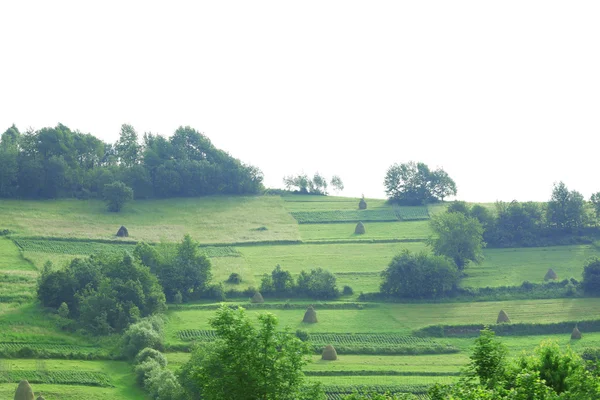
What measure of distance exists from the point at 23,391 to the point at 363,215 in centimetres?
7309

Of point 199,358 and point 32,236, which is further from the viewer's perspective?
point 32,236

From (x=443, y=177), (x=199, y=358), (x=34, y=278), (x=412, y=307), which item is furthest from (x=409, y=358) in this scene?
(x=443, y=177)

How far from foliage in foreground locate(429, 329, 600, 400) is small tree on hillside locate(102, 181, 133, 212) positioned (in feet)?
289

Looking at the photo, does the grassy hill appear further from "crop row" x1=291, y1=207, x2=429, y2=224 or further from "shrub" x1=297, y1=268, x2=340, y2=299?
"shrub" x1=297, y1=268, x2=340, y2=299

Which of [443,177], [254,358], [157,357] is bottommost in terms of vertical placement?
[157,357]

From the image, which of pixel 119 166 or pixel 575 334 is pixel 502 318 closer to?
pixel 575 334

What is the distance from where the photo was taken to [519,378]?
35.4 meters

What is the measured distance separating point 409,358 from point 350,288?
66.2 feet

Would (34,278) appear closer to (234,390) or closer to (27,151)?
(27,151)

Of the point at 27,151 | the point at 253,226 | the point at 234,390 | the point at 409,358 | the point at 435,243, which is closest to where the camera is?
the point at 234,390

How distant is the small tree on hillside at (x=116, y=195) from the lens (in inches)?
5012

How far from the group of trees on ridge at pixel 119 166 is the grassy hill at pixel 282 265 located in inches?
133

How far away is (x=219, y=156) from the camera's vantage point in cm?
14400

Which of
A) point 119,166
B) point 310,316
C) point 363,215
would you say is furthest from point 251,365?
point 119,166
